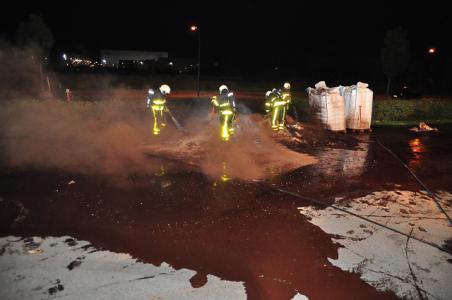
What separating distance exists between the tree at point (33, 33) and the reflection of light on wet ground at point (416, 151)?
28558 mm

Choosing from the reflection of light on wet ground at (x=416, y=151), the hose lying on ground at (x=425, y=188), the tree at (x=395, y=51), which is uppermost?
the tree at (x=395, y=51)

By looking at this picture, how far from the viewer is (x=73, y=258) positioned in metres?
4.33

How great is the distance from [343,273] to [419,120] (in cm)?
1594

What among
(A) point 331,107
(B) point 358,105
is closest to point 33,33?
(A) point 331,107

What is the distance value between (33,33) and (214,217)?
98.1ft

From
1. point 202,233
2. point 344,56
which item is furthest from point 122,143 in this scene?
point 344,56

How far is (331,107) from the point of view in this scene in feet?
42.7

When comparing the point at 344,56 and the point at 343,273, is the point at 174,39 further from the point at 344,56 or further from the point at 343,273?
the point at 343,273

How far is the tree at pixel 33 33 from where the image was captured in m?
28.8

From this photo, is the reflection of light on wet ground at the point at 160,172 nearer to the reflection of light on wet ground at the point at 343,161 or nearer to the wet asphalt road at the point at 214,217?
the wet asphalt road at the point at 214,217

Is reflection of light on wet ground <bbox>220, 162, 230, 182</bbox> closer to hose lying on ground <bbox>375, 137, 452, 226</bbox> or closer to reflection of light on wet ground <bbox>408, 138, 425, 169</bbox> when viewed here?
hose lying on ground <bbox>375, 137, 452, 226</bbox>

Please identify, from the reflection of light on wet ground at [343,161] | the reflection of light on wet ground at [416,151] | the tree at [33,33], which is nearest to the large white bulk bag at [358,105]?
the reflection of light on wet ground at [416,151]

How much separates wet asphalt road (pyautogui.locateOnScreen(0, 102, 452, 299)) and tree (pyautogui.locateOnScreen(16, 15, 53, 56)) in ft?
84.1

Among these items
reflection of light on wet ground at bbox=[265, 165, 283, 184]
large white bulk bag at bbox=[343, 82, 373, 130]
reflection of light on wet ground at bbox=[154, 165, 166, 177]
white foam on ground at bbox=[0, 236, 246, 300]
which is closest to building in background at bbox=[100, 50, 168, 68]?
large white bulk bag at bbox=[343, 82, 373, 130]
